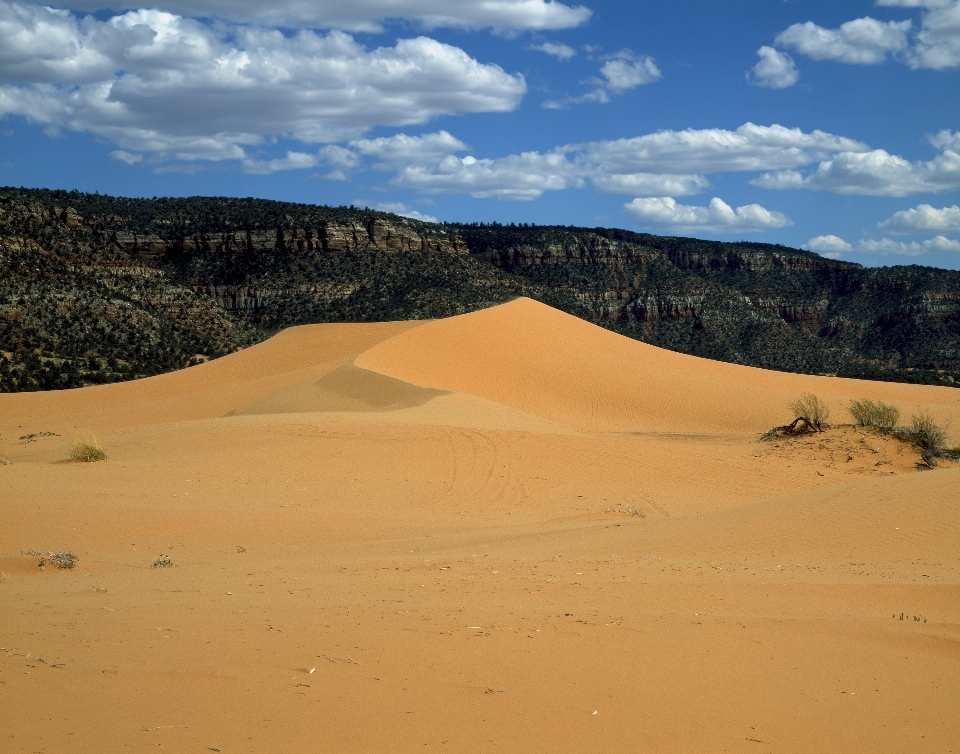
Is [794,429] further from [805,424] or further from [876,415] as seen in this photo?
[876,415]

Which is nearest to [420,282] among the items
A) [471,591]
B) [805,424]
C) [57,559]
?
[805,424]

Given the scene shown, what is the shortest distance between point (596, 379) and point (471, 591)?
77.9ft

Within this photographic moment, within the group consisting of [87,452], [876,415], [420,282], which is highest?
[420,282]

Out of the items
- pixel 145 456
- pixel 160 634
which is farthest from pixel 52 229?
pixel 160 634

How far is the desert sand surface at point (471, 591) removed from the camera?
4879 millimetres

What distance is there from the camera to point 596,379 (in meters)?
31.1

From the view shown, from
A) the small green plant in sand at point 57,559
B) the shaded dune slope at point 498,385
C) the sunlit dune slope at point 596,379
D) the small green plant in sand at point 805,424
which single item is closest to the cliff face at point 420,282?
the shaded dune slope at point 498,385

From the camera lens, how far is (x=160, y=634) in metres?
6.07

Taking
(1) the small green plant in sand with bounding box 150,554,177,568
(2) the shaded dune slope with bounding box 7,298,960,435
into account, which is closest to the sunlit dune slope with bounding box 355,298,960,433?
(2) the shaded dune slope with bounding box 7,298,960,435

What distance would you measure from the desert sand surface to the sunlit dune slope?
444 cm

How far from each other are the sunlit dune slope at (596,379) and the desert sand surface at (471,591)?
14.6 feet

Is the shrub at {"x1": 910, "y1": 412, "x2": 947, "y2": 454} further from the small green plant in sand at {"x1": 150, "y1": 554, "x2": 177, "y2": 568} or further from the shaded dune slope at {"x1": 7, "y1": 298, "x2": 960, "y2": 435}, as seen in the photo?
the small green plant in sand at {"x1": 150, "y1": 554, "x2": 177, "y2": 568}

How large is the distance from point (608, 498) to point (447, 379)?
1476 centimetres

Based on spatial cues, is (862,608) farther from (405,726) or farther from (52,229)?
(52,229)
